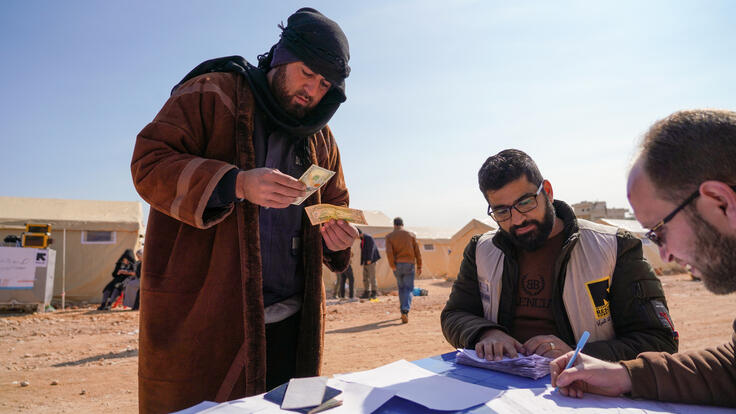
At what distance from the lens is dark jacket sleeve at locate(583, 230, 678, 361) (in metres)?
1.92

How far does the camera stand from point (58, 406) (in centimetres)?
437

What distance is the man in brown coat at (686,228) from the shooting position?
1178 millimetres

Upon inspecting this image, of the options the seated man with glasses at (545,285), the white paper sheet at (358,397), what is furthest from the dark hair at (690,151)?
the white paper sheet at (358,397)

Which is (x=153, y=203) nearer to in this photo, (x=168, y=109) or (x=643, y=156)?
(x=168, y=109)

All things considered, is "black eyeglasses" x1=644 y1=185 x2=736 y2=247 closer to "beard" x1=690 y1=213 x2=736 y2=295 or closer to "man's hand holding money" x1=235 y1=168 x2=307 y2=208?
"beard" x1=690 y1=213 x2=736 y2=295

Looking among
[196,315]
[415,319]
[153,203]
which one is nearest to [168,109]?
[153,203]

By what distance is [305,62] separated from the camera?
1.95 metres

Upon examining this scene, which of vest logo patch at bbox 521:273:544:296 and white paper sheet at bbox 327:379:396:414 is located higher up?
vest logo patch at bbox 521:273:544:296

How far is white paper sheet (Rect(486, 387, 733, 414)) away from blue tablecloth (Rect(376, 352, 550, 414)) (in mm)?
92

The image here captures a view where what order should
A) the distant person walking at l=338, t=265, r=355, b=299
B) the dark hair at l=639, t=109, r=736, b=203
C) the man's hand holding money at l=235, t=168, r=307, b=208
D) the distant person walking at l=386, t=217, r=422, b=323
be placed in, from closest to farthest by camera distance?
the dark hair at l=639, t=109, r=736, b=203, the man's hand holding money at l=235, t=168, r=307, b=208, the distant person walking at l=386, t=217, r=422, b=323, the distant person walking at l=338, t=265, r=355, b=299

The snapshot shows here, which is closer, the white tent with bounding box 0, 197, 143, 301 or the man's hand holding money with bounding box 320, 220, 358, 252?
the man's hand holding money with bounding box 320, 220, 358, 252

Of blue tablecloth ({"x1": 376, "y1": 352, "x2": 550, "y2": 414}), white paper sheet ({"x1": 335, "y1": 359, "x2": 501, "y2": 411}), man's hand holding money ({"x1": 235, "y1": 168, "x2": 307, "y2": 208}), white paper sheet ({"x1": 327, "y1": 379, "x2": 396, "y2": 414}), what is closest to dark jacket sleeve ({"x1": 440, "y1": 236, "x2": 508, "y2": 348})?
blue tablecloth ({"x1": 376, "y1": 352, "x2": 550, "y2": 414})

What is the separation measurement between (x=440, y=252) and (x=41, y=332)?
20.0 m

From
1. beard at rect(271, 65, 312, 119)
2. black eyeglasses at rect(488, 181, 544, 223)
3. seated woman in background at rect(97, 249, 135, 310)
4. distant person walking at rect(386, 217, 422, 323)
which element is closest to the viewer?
beard at rect(271, 65, 312, 119)
